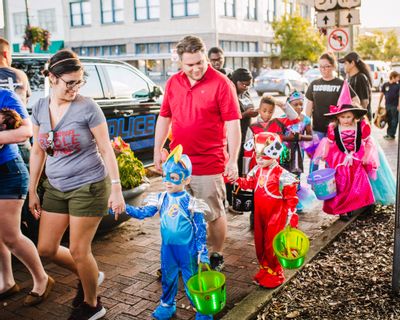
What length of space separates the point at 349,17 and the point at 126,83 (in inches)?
203

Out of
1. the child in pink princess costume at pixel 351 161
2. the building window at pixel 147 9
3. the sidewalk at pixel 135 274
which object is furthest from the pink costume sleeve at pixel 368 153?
the building window at pixel 147 9

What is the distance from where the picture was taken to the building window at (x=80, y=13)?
39.6 meters

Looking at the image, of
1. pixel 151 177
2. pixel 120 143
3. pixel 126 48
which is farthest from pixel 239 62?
pixel 120 143

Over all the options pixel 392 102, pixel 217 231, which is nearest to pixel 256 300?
pixel 217 231

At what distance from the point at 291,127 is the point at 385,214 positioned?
167 cm

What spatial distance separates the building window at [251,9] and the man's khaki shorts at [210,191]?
37.2 meters

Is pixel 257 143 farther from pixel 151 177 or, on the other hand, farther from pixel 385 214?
pixel 151 177

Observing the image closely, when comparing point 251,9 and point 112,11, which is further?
point 251,9

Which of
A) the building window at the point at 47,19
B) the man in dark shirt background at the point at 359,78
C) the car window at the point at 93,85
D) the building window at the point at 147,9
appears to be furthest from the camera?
the building window at the point at 47,19

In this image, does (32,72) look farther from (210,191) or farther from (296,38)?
(296,38)

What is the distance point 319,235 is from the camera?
532 cm

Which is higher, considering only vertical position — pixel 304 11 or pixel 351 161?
pixel 304 11

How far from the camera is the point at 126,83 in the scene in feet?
24.7

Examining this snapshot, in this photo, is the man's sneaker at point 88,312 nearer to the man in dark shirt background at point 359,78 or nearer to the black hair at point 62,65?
the black hair at point 62,65
